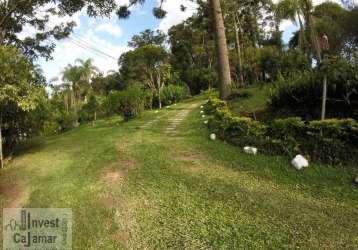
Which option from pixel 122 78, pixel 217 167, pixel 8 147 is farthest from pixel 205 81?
pixel 217 167

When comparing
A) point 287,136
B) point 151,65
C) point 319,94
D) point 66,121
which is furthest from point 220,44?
point 151,65

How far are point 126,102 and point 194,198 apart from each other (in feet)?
33.4

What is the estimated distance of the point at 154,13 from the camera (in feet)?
41.3

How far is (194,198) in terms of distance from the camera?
4.73 m

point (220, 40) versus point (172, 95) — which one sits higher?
point (220, 40)

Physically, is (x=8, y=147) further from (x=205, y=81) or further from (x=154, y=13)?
(x=205, y=81)

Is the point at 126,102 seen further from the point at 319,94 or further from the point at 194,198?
the point at 194,198

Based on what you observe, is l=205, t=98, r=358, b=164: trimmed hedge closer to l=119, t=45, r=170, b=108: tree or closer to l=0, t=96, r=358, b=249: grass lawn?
l=0, t=96, r=358, b=249: grass lawn

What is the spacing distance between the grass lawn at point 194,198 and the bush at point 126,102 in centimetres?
713

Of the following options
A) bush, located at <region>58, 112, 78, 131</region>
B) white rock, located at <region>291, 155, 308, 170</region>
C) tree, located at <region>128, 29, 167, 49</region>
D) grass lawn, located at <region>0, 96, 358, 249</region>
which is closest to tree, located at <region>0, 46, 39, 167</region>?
grass lawn, located at <region>0, 96, 358, 249</region>

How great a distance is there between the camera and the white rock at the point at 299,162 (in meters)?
5.22

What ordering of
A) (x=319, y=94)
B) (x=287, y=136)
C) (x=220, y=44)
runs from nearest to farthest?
1. (x=287, y=136)
2. (x=319, y=94)
3. (x=220, y=44)

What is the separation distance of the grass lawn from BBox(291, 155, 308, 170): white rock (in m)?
0.09

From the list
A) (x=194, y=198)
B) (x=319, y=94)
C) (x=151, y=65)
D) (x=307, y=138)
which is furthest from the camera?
(x=151, y=65)
